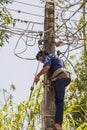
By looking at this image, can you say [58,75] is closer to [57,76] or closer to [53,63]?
[57,76]

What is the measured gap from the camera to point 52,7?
5.73 metres

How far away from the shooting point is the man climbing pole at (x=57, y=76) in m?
5.12

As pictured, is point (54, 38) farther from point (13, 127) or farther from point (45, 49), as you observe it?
point (13, 127)

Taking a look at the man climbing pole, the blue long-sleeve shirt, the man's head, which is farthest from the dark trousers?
the man's head

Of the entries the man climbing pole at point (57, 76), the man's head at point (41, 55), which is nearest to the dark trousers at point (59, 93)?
the man climbing pole at point (57, 76)

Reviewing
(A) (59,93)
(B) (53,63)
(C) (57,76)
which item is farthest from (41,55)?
(A) (59,93)

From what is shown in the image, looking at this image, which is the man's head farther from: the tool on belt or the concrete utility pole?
the tool on belt

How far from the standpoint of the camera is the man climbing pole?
512 centimetres

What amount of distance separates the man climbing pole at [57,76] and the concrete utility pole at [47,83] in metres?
0.06

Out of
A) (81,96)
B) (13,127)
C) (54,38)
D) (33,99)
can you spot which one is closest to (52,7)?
(54,38)

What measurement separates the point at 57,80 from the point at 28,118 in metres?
0.68

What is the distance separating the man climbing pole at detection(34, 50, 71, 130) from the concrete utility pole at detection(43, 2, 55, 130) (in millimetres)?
65

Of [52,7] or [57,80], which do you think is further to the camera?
[52,7]

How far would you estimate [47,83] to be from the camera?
5285mm
